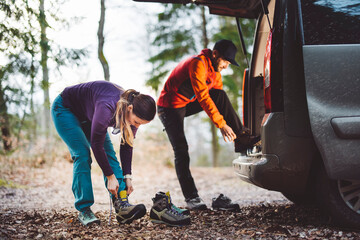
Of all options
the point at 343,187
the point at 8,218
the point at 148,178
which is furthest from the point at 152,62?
the point at 343,187

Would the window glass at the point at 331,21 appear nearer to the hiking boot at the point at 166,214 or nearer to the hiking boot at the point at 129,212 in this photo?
the hiking boot at the point at 166,214

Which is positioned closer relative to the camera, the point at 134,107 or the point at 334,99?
the point at 334,99

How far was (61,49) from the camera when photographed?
6.91m

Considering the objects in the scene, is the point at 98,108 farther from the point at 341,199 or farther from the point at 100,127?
the point at 341,199

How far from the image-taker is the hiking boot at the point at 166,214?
116 inches

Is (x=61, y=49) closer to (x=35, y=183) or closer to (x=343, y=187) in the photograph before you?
(x=35, y=183)

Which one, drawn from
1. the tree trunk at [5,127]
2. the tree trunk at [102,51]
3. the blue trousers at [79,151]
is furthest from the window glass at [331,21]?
the tree trunk at [102,51]

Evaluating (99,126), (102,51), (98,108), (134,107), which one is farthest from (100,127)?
(102,51)

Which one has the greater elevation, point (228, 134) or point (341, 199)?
point (228, 134)

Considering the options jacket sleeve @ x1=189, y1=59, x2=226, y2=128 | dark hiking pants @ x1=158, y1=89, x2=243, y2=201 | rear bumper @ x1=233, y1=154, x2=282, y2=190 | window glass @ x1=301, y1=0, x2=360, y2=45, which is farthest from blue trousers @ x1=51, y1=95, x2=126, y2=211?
window glass @ x1=301, y1=0, x2=360, y2=45

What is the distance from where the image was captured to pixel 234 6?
3.79 metres

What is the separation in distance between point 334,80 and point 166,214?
6.13 feet

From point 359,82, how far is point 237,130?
1596 mm

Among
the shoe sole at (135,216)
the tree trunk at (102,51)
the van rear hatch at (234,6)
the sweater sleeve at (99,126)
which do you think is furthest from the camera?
the tree trunk at (102,51)
